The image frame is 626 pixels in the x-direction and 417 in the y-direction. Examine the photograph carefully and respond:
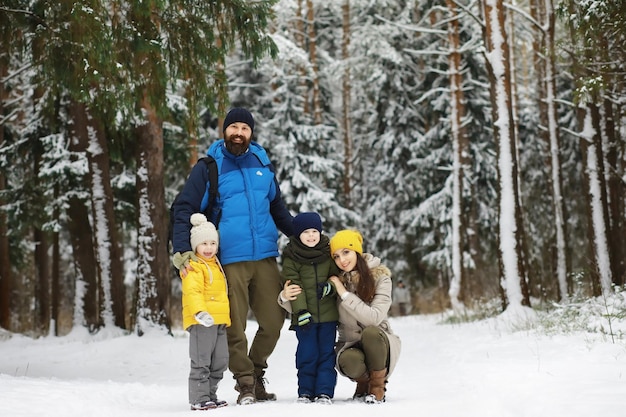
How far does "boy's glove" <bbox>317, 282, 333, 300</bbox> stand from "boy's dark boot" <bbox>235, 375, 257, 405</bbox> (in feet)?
2.78

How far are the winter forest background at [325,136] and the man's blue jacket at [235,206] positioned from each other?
110 inches

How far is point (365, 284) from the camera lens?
5.28m

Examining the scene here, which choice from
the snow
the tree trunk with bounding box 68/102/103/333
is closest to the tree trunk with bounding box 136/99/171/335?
the snow

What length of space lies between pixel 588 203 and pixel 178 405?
11505 millimetres

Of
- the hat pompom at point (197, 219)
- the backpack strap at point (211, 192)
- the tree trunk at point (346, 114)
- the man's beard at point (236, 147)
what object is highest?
the tree trunk at point (346, 114)

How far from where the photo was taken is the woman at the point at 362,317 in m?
5.08

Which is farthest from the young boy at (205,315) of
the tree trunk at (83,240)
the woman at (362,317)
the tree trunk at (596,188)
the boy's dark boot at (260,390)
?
the tree trunk at (596,188)

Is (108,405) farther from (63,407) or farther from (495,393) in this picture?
(495,393)

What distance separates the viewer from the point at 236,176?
5473 mm

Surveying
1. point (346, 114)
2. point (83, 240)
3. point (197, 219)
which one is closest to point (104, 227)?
point (83, 240)

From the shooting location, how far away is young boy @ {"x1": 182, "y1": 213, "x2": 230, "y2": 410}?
4938mm

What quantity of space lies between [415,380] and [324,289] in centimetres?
224

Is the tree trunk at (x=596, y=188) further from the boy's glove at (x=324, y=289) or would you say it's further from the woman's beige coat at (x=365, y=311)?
the boy's glove at (x=324, y=289)

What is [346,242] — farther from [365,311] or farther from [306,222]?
[365,311]
